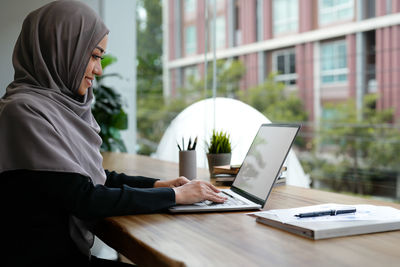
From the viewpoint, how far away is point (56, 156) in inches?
38.6

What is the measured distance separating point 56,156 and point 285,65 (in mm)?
9305

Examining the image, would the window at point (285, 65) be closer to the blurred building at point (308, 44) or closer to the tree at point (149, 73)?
the blurred building at point (308, 44)

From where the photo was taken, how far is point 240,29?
10.7 m

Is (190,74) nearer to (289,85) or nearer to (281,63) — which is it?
(281,63)

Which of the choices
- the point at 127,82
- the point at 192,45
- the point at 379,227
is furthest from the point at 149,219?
the point at 192,45

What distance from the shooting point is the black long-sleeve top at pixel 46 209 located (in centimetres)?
98

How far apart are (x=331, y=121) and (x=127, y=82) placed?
557 cm

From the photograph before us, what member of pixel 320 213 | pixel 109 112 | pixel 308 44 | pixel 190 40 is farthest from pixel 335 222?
pixel 190 40

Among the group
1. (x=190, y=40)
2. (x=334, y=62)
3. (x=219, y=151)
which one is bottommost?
(x=219, y=151)

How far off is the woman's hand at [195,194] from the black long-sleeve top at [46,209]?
138mm

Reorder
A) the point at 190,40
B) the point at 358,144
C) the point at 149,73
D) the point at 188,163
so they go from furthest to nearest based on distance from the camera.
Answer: the point at 190,40
the point at 149,73
the point at 358,144
the point at 188,163

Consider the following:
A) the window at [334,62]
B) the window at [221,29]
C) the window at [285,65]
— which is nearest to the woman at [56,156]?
the window at [334,62]

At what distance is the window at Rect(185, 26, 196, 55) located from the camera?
11.4 meters

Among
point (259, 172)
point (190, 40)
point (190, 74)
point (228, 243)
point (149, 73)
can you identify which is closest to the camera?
point (228, 243)
